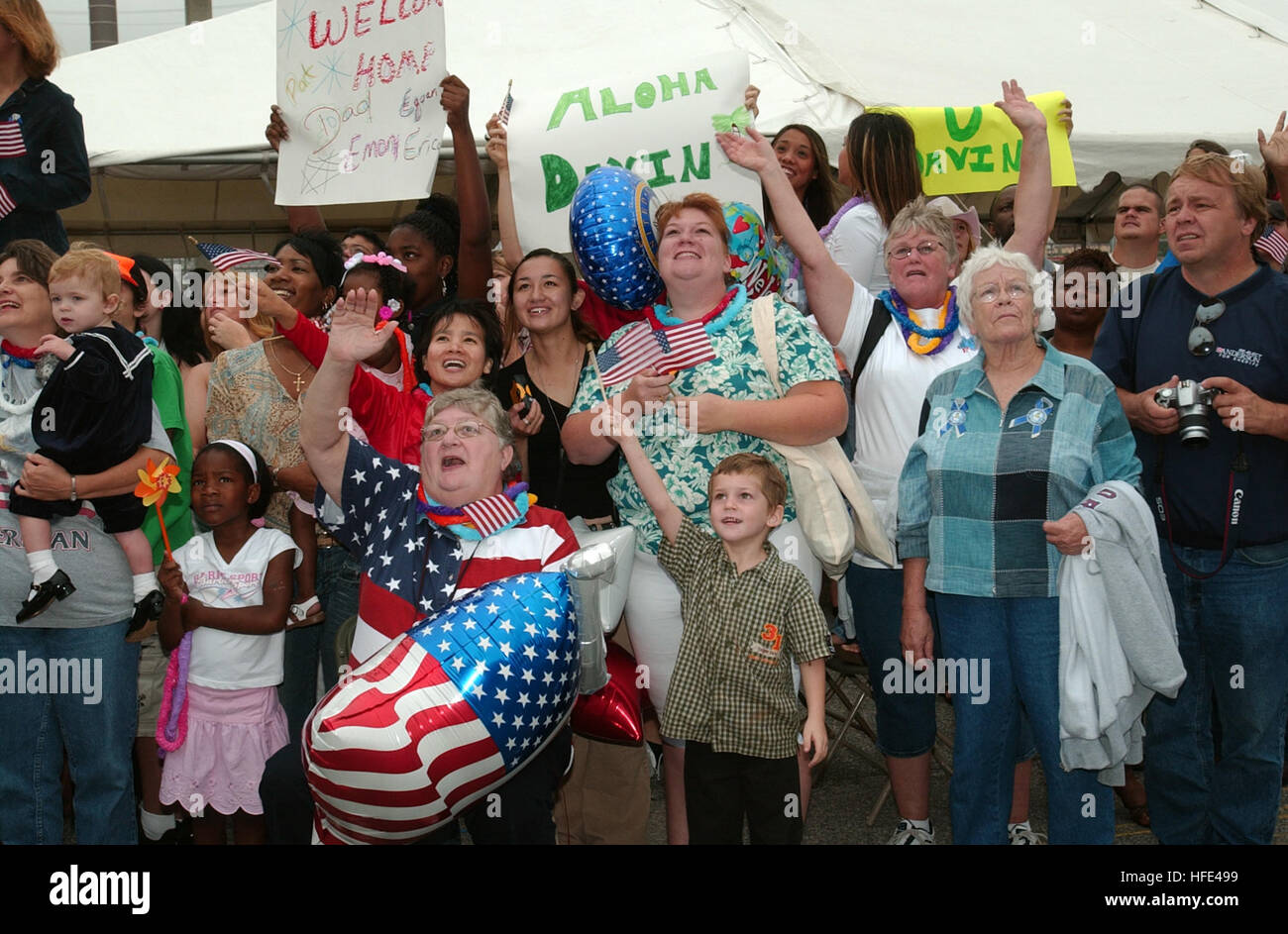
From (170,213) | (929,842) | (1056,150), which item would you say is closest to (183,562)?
(929,842)

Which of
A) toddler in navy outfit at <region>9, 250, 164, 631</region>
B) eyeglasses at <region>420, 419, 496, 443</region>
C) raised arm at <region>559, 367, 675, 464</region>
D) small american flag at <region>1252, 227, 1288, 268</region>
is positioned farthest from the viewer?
small american flag at <region>1252, 227, 1288, 268</region>

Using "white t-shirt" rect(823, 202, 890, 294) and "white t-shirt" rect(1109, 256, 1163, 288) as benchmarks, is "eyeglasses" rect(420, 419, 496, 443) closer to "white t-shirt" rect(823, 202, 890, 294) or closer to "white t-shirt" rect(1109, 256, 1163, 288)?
"white t-shirt" rect(823, 202, 890, 294)

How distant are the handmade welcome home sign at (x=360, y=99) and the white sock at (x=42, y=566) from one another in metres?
1.90

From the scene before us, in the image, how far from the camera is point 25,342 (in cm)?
392

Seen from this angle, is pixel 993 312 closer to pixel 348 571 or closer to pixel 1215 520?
pixel 1215 520

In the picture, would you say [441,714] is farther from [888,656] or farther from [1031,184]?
[1031,184]

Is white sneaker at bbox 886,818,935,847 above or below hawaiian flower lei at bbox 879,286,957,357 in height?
below

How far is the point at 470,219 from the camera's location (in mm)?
4832

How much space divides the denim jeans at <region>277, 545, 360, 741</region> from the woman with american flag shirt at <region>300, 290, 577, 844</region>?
0.82 m

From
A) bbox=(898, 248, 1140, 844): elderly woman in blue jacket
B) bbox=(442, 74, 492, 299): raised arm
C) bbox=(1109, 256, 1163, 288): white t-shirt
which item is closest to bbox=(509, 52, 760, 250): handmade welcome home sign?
bbox=(442, 74, 492, 299): raised arm

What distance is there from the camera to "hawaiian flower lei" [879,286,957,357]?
4.06 meters

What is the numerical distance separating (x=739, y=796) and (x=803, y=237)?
173 cm

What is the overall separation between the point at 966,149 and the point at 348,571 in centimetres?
331

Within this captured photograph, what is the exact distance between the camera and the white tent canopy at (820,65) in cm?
851
